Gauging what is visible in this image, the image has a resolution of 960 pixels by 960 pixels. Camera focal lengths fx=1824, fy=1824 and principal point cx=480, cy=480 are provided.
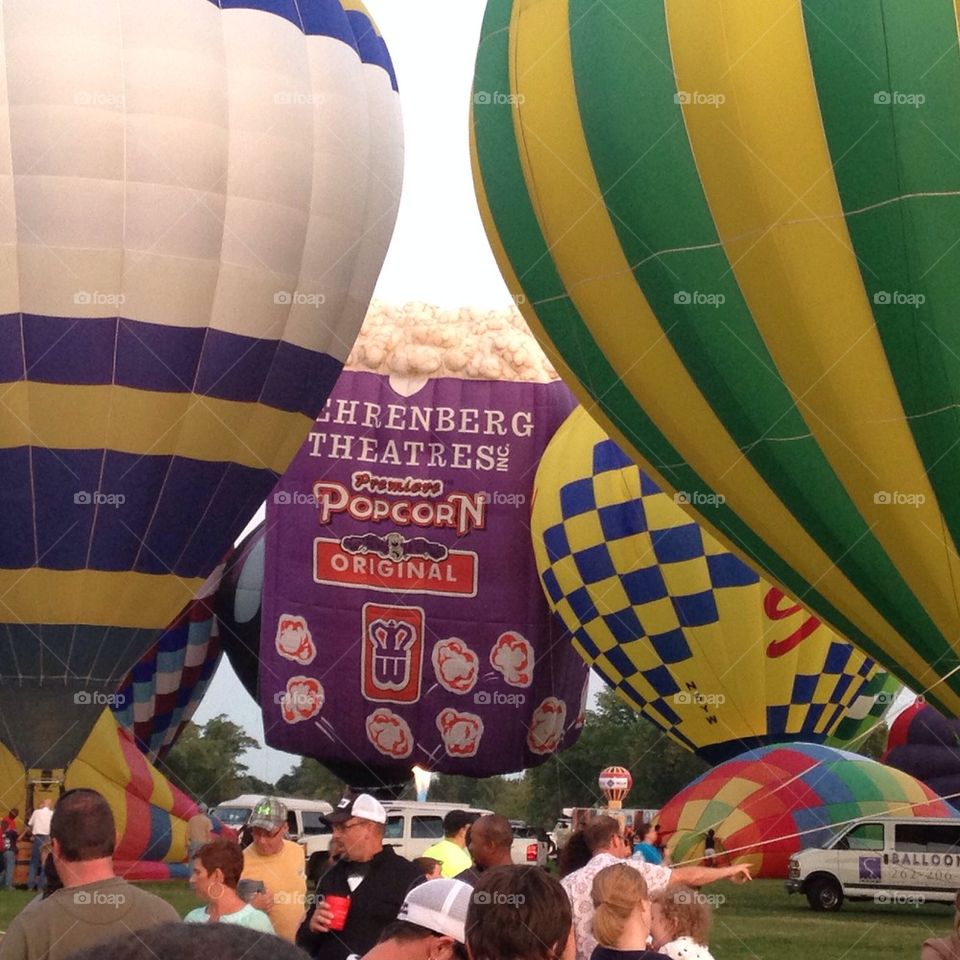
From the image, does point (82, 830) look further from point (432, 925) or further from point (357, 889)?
point (357, 889)

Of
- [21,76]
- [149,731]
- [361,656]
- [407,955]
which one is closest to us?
[407,955]

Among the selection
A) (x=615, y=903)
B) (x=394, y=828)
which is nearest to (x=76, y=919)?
(x=615, y=903)

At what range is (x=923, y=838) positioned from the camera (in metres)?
11.5

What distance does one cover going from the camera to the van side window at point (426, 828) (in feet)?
42.7

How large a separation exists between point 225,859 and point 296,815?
1023 centimetres

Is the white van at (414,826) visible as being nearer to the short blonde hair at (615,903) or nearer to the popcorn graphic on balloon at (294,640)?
the popcorn graphic on balloon at (294,640)

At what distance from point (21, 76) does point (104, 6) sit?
681 mm

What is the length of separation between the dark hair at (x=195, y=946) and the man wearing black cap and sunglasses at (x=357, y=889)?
245 cm

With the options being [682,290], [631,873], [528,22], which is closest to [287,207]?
[528,22]

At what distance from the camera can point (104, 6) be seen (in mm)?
10336

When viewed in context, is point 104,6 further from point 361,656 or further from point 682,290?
point 361,656

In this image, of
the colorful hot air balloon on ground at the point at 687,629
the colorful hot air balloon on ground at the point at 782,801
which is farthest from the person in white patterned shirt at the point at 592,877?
the colorful hot air balloon on ground at the point at 687,629

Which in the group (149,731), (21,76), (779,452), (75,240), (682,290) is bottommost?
(149,731)

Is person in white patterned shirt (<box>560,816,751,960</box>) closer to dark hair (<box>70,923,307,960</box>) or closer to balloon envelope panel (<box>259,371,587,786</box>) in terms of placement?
dark hair (<box>70,923,307,960</box>)
